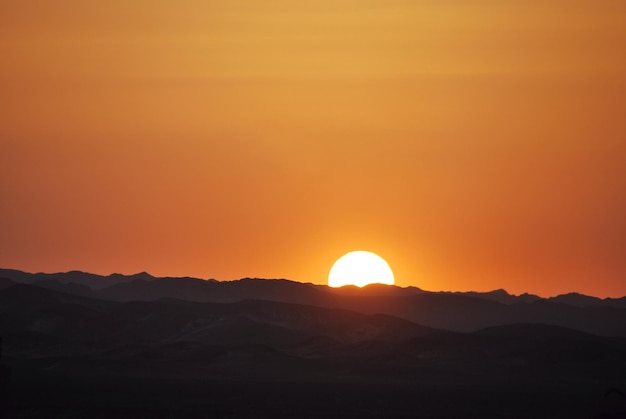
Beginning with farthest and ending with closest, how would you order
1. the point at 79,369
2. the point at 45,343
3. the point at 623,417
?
the point at 45,343, the point at 79,369, the point at 623,417

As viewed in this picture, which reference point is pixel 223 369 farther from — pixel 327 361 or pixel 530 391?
pixel 530 391

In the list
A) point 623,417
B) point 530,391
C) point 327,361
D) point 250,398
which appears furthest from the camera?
point 327,361

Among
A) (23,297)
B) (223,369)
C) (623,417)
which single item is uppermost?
(23,297)

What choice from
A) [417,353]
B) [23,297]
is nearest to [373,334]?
[417,353]

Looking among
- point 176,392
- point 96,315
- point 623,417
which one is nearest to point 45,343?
point 96,315

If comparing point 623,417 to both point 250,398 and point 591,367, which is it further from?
point 591,367

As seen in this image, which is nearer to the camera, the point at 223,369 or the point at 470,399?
the point at 470,399

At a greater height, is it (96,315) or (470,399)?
(96,315)
